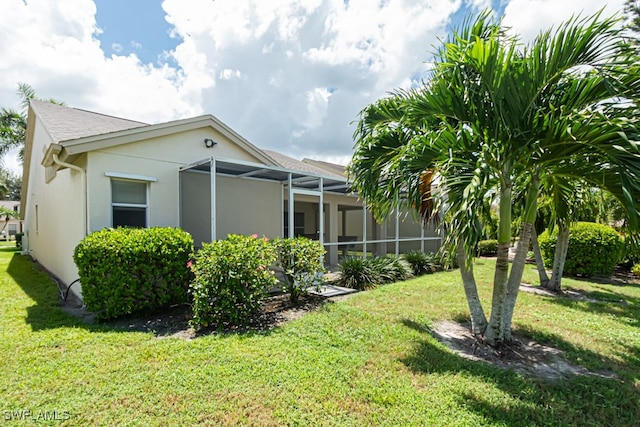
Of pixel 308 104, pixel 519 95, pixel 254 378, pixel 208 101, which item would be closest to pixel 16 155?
pixel 208 101

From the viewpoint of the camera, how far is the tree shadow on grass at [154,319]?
5357mm

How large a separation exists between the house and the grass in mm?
2522

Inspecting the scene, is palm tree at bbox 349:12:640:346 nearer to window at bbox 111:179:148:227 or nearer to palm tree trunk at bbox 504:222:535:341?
palm tree trunk at bbox 504:222:535:341

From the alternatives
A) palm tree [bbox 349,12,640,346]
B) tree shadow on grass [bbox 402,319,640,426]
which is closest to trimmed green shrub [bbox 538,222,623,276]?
palm tree [bbox 349,12,640,346]

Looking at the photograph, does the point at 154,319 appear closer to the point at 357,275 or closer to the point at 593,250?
the point at 357,275

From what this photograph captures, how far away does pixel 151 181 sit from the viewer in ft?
25.8

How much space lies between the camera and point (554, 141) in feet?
13.3

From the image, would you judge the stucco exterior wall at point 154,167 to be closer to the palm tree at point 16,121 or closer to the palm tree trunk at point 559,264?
the palm tree trunk at point 559,264

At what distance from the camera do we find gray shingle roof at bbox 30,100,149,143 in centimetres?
763

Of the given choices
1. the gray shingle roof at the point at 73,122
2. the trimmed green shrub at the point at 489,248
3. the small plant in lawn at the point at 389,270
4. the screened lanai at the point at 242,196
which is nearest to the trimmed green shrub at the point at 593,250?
the small plant in lawn at the point at 389,270

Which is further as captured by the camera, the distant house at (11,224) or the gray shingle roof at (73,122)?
the distant house at (11,224)

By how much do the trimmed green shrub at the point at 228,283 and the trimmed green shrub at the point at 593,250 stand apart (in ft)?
38.0

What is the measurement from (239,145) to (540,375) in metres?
9.33

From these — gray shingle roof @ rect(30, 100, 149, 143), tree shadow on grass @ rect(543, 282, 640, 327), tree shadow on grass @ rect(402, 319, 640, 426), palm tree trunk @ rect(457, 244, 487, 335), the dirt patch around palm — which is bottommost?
tree shadow on grass @ rect(543, 282, 640, 327)
